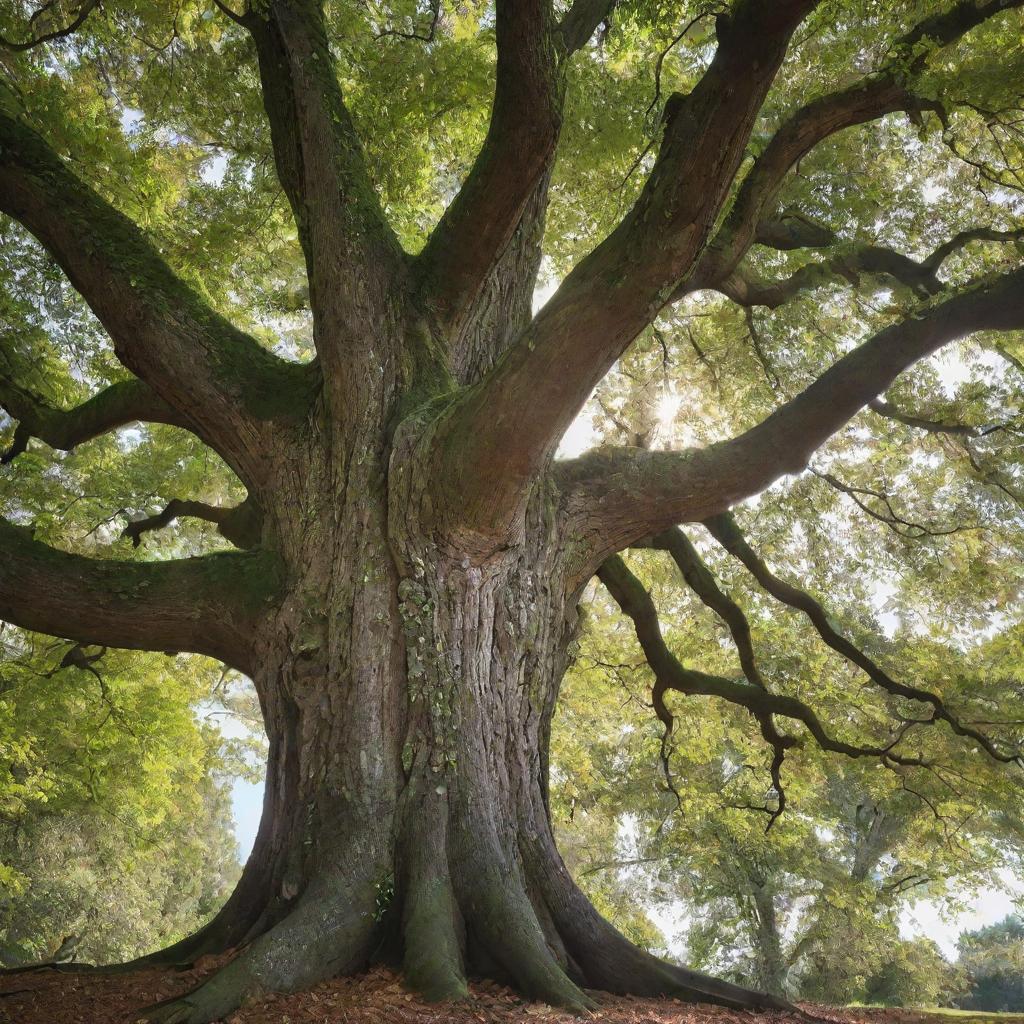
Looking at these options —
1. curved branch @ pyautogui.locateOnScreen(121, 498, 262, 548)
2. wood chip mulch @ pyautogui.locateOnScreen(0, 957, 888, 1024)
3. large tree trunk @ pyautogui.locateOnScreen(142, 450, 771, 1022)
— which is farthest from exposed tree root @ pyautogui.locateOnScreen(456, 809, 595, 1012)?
curved branch @ pyautogui.locateOnScreen(121, 498, 262, 548)

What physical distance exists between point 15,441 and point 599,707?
7207mm

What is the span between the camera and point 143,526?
736cm

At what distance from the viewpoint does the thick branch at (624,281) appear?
298cm

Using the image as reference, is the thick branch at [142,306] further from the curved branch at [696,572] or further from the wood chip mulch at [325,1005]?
the curved branch at [696,572]

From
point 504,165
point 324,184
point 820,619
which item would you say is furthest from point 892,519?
point 324,184

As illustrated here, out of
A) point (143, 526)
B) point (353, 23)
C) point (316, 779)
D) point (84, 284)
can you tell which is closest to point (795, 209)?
point (353, 23)

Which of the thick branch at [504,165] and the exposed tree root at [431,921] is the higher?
the thick branch at [504,165]

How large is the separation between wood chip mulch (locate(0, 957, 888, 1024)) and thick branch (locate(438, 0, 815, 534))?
2.20 metres

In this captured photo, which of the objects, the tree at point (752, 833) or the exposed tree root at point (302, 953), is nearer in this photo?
the exposed tree root at point (302, 953)

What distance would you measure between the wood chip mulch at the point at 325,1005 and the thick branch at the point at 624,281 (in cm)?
220

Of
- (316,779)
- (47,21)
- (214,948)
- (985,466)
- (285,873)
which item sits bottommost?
(214,948)

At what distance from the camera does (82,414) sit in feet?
20.6

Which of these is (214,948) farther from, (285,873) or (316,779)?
(316,779)

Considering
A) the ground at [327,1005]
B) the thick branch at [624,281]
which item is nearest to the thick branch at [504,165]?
the thick branch at [624,281]
